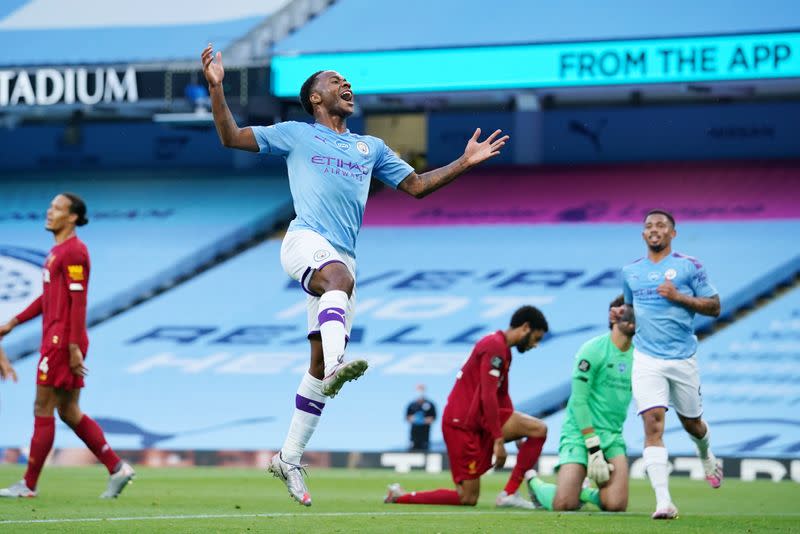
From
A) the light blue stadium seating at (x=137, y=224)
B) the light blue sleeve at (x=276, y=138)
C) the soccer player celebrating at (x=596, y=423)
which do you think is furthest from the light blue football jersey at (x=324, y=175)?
the light blue stadium seating at (x=137, y=224)

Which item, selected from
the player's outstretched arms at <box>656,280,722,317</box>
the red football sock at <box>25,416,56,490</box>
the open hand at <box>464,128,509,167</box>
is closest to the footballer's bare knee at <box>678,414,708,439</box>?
the player's outstretched arms at <box>656,280,722,317</box>

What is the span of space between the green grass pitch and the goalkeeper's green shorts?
53 cm

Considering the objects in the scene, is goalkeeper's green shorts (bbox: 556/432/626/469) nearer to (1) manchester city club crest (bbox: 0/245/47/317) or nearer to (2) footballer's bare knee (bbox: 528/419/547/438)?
(2) footballer's bare knee (bbox: 528/419/547/438)

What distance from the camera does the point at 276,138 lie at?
8.26 meters

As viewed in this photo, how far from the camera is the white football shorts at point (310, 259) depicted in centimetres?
791

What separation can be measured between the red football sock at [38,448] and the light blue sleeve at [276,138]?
3758mm

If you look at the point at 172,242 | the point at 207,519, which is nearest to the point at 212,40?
the point at 172,242

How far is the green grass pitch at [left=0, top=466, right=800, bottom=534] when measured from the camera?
26.2 ft

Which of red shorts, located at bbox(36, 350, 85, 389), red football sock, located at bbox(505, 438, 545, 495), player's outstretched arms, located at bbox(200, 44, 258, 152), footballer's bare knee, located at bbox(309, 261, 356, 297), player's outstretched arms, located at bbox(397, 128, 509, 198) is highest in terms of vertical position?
player's outstretched arms, located at bbox(200, 44, 258, 152)

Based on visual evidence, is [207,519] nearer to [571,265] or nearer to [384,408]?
[384,408]

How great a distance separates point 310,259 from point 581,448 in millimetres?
4152

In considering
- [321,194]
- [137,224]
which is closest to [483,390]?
[321,194]

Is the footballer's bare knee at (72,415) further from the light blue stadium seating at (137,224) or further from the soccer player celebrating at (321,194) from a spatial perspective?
the light blue stadium seating at (137,224)

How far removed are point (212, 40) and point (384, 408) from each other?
28.0 ft
